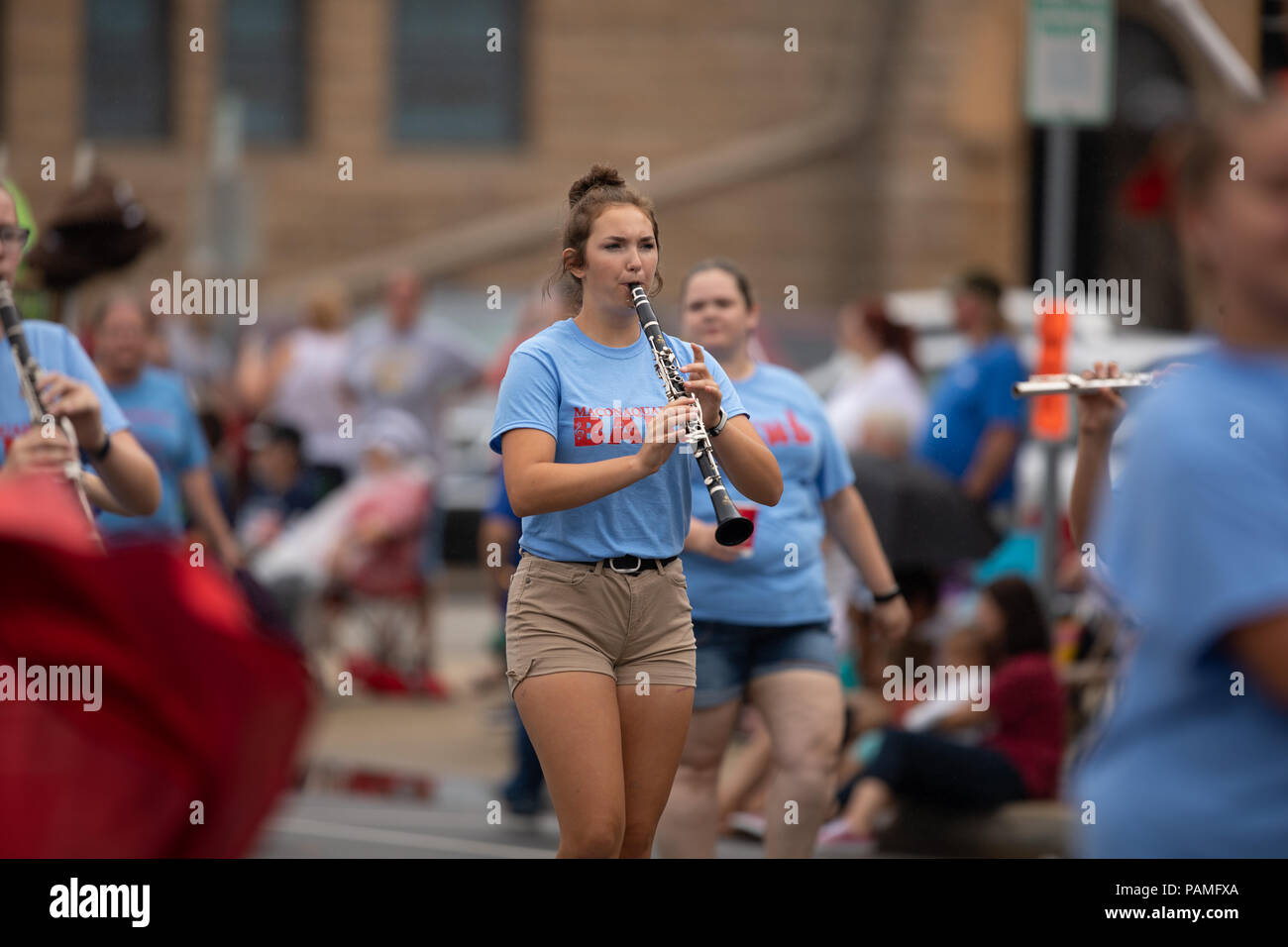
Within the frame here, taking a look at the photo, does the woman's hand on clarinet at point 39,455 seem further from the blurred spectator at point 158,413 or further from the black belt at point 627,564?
the blurred spectator at point 158,413

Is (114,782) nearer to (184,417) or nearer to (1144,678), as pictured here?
(1144,678)

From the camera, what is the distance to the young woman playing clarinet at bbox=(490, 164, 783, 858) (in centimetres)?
456

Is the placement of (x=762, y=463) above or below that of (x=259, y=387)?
below

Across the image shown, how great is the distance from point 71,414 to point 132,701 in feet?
8.88

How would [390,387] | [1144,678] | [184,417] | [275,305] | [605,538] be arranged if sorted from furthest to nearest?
[275,305]
[390,387]
[184,417]
[605,538]
[1144,678]

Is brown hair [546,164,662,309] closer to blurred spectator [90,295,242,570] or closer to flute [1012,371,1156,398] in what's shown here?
flute [1012,371,1156,398]

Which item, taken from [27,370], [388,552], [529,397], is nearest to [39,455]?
[27,370]

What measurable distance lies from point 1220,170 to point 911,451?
789cm

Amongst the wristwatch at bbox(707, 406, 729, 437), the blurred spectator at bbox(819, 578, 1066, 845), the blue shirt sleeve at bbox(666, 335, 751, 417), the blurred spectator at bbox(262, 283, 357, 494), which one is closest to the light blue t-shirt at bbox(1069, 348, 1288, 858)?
the wristwatch at bbox(707, 406, 729, 437)

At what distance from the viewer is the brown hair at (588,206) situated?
4844mm

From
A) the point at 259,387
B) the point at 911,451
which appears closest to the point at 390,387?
the point at 259,387

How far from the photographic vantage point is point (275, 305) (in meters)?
23.2

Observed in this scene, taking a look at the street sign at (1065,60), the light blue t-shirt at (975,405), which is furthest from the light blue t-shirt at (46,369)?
the light blue t-shirt at (975,405)

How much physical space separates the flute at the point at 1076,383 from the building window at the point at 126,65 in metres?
20.4
